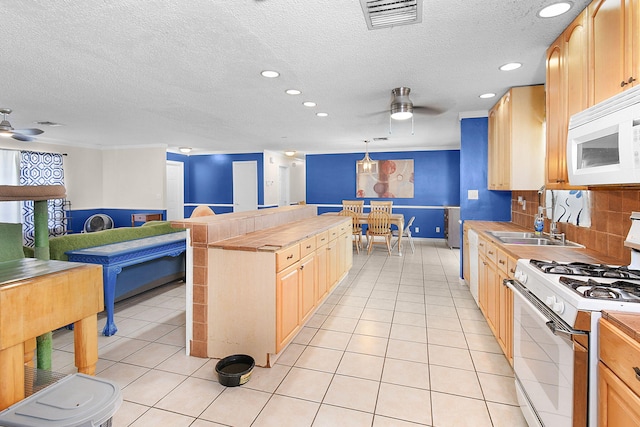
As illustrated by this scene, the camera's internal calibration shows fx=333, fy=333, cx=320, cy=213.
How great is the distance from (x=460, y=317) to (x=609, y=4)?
2613mm

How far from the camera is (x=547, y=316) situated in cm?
142

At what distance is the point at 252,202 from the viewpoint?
8.77 meters

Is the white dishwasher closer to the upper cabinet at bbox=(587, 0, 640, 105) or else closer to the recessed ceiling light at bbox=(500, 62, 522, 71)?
the recessed ceiling light at bbox=(500, 62, 522, 71)

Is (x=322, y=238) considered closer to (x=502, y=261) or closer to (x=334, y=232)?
(x=334, y=232)

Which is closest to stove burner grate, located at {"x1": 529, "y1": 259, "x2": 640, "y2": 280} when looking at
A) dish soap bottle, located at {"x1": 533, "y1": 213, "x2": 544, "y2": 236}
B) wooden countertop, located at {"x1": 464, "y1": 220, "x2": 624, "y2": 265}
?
wooden countertop, located at {"x1": 464, "y1": 220, "x2": 624, "y2": 265}

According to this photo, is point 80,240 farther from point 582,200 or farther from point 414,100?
point 582,200

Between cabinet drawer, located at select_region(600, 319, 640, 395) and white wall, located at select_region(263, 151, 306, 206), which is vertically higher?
white wall, located at select_region(263, 151, 306, 206)

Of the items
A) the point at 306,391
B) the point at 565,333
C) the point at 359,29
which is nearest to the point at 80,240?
the point at 306,391

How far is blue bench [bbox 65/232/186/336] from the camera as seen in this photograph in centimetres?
281

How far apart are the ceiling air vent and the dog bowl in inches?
88.5

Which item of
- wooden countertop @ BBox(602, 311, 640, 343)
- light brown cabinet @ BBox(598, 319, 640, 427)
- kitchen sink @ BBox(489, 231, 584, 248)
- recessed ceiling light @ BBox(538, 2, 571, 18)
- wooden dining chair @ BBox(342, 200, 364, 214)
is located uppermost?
recessed ceiling light @ BBox(538, 2, 571, 18)

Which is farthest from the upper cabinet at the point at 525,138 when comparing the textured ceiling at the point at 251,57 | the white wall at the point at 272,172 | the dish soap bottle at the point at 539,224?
the white wall at the point at 272,172

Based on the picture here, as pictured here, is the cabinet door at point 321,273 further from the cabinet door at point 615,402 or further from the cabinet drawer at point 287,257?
the cabinet door at point 615,402

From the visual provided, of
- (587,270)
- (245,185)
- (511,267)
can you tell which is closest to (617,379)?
(587,270)
